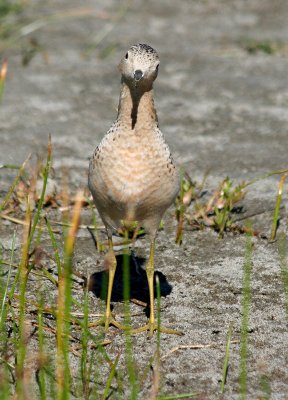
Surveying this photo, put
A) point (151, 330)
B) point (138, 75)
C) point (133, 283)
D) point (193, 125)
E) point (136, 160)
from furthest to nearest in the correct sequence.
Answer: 1. point (193, 125)
2. point (133, 283)
3. point (151, 330)
4. point (136, 160)
5. point (138, 75)

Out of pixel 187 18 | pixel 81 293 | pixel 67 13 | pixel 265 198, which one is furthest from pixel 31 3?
pixel 81 293

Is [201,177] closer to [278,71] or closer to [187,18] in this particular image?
[278,71]

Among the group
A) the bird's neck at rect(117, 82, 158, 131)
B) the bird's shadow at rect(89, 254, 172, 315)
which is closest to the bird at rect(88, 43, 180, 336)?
the bird's neck at rect(117, 82, 158, 131)

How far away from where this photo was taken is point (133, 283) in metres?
4.39

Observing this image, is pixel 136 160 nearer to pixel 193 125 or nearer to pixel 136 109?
pixel 136 109

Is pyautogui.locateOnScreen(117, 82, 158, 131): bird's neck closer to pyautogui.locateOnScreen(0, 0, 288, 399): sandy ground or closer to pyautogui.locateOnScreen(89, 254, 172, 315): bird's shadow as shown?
pyautogui.locateOnScreen(89, 254, 172, 315): bird's shadow

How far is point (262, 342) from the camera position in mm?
3713

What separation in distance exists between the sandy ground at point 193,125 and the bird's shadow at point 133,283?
0.12 feet

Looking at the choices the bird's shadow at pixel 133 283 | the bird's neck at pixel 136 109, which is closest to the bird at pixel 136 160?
the bird's neck at pixel 136 109

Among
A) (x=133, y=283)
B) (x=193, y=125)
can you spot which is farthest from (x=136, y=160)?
(x=193, y=125)

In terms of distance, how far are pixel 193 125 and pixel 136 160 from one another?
284cm

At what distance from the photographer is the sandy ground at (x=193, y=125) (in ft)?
12.3

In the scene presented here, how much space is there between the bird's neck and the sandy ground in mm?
956

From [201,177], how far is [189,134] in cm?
82
